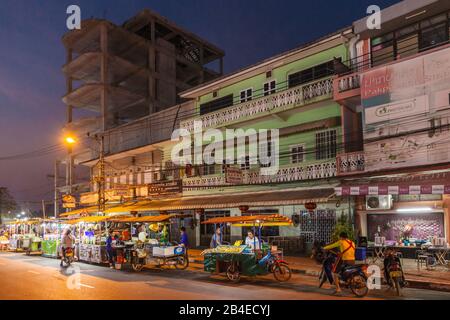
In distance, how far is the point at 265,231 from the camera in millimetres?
24547

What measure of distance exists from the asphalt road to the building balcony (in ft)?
27.5

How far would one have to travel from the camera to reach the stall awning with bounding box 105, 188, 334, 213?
62.5ft

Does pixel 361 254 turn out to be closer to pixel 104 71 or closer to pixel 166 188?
pixel 166 188

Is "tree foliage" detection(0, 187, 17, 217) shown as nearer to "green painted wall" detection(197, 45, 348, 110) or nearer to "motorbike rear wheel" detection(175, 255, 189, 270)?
"green painted wall" detection(197, 45, 348, 110)

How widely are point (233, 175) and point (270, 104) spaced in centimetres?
436

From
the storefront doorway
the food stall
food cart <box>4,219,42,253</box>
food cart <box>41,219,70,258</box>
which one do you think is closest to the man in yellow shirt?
the food stall

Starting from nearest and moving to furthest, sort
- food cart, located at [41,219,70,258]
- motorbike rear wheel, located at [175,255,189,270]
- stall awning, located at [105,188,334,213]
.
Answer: motorbike rear wheel, located at [175,255,189,270], stall awning, located at [105,188,334,213], food cart, located at [41,219,70,258]

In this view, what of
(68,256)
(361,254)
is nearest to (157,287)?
(361,254)

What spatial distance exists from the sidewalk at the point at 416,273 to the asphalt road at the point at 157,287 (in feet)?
1.79

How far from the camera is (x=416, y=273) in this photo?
1518 centimetres
